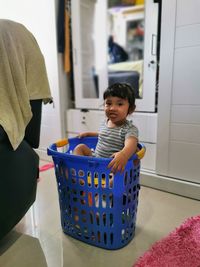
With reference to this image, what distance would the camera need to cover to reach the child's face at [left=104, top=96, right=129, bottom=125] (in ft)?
3.35

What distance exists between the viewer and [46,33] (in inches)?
71.8

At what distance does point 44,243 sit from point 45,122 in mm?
1219

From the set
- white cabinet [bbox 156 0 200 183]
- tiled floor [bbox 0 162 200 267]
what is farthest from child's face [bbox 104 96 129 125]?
tiled floor [bbox 0 162 200 267]

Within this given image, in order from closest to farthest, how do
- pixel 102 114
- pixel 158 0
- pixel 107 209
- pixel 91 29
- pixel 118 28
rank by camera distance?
1. pixel 107 209
2. pixel 158 0
3. pixel 102 114
4. pixel 91 29
5. pixel 118 28

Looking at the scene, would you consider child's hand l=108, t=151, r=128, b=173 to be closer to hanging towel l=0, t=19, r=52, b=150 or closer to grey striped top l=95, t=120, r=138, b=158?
grey striped top l=95, t=120, r=138, b=158

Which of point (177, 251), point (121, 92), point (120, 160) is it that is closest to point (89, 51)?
point (121, 92)

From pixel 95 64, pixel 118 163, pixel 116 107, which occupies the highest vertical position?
pixel 95 64

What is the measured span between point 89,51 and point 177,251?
1.60 m

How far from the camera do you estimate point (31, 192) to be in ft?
3.24

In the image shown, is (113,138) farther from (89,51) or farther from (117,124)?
(89,51)

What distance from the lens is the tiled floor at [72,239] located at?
2.86 ft

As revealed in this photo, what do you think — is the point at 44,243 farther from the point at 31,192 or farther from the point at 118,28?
the point at 118,28

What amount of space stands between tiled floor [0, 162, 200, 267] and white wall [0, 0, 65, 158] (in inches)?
29.6

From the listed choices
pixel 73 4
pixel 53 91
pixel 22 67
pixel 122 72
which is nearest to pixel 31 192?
pixel 22 67
